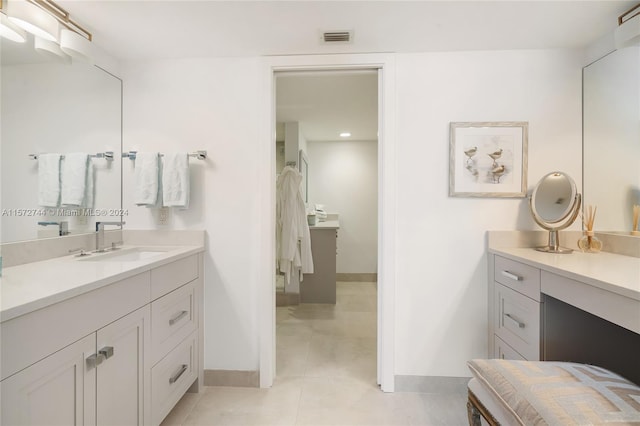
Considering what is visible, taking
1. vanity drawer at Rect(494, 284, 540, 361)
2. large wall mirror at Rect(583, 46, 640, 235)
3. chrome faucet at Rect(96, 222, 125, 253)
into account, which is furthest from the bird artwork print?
chrome faucet at Rect(96, 222, 125, 253)

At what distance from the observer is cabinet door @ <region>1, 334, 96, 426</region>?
0.83 metres

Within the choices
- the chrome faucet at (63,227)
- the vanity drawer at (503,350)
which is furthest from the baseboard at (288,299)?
the chrome faucet at (63,227)

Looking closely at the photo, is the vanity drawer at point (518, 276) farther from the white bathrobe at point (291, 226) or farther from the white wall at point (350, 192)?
the white wall at point (350, 192)

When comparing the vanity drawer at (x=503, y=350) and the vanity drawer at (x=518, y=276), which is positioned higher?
the vanity drawer at (x=518, y=276)

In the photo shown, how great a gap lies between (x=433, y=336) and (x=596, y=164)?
1.50m

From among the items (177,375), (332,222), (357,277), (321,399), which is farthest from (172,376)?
(357,277)

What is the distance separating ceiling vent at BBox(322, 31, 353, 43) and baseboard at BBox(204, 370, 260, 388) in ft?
7.30

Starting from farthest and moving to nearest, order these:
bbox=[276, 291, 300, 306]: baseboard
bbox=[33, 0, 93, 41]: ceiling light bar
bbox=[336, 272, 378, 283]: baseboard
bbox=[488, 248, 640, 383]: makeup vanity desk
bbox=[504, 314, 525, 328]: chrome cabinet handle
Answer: bbox=[336, 272, 378, 283]: baseboard, bbox=[276, 291, 300, 306]: baseboard, bbox=[504, 314, 525, 328]: chrome cabinet handle, bbox=[33, 0, 93, 41]: ceiling light bar, bbox=[488, 248, 640, 383]: makeup vanity desk

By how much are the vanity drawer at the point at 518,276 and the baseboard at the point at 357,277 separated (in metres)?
3.21

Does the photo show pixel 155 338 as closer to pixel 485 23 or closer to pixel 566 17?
pixel 485 23

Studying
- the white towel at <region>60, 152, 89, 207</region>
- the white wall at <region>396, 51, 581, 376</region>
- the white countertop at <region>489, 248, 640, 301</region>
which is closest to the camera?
the white countertop at <region>489, 248, 640, 301</region>

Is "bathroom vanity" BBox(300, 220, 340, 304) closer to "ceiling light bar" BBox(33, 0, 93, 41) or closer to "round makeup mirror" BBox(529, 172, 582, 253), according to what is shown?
"round makeup mirror" BBox(529, 172, 582, 253)

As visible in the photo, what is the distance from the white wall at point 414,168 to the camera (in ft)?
6.26

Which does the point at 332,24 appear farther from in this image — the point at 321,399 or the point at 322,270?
the point at 322,270
